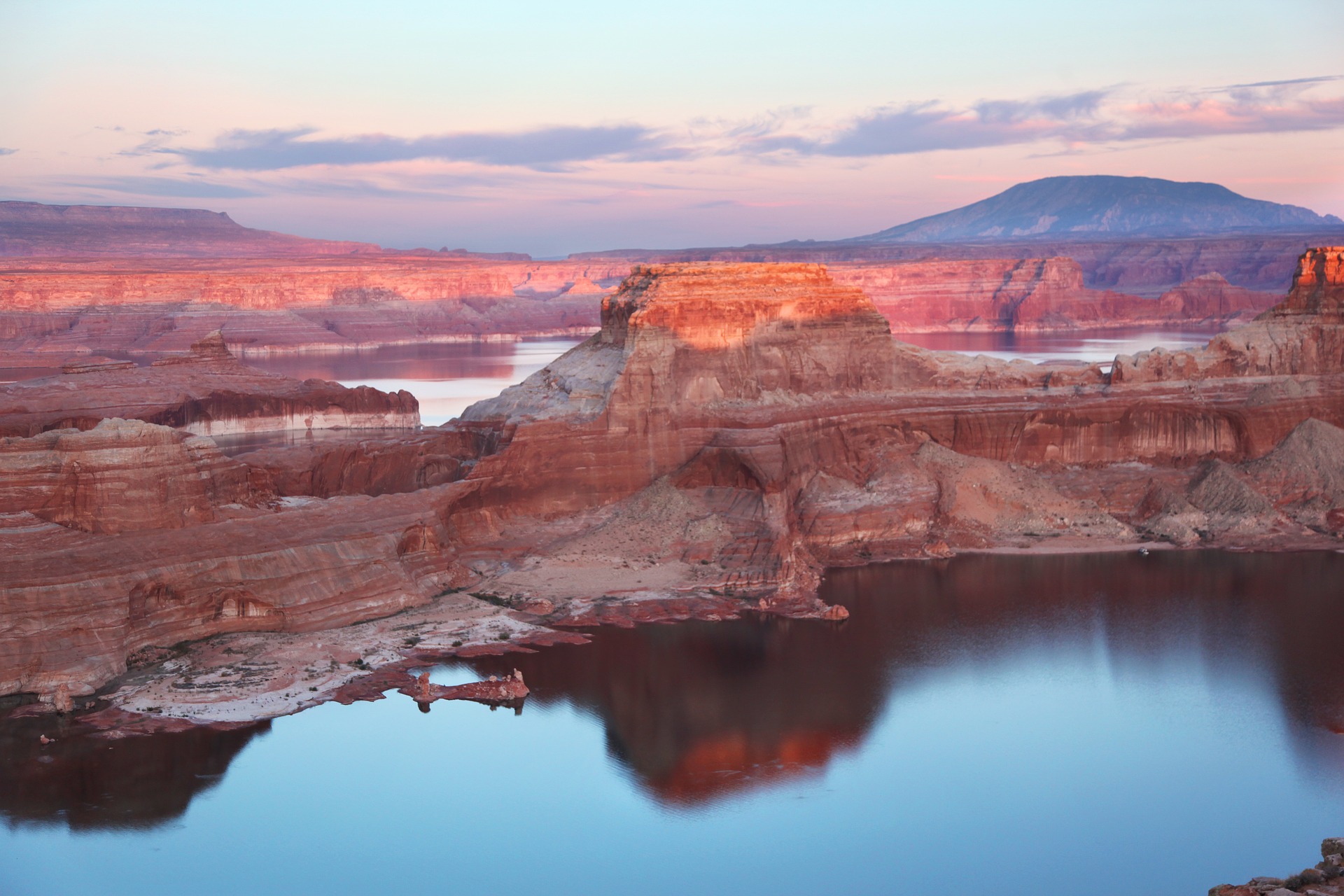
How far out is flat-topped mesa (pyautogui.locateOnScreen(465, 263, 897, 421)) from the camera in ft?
101

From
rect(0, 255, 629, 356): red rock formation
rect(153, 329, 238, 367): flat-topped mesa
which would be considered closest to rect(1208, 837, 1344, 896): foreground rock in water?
rect(153, 329, 238, 367): flat-topped mesa

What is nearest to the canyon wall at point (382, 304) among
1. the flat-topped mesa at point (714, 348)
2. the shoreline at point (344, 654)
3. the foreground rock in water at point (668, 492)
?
the flat-topped mesa at point (714, 348)

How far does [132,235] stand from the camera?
463 ft

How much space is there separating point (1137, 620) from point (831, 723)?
8.46 metres

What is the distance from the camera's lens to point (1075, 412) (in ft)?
110

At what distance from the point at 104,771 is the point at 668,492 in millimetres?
14500

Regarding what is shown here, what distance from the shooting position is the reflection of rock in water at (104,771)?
1745 centimetres

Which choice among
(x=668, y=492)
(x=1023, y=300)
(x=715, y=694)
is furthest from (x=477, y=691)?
(x=1023, y=300)

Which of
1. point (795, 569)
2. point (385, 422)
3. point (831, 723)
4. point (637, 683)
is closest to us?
point (831, 723)

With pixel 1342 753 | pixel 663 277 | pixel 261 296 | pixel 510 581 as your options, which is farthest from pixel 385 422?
pixel 261 296

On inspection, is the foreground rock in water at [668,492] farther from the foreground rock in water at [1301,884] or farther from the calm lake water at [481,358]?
the calm lake water at [481,358]

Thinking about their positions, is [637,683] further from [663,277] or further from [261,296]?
[261,296]

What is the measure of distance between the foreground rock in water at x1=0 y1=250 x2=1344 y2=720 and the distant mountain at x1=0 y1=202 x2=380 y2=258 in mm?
111774

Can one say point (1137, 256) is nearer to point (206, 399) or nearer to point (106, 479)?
point (206, 399)
